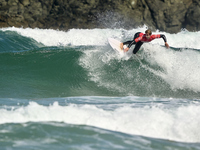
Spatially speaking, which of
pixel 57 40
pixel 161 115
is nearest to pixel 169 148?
pixel 161 115

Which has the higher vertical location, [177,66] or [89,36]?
[89,36]

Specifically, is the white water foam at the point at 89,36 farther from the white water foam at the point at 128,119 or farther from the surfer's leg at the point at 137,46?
the white water foam at the point at 128,119

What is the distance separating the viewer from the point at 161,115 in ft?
18.8

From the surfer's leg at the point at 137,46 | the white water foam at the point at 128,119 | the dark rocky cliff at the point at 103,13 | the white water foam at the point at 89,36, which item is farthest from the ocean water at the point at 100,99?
the dark rocky cliff at the point at 103,13

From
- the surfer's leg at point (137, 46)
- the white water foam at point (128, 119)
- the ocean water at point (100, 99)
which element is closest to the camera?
the ocean water at point (100, 99)

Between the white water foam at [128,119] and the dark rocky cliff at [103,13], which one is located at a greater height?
the dark rocky cliff at [103,13]

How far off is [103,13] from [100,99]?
1883cm

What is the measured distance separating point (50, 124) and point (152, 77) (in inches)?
218

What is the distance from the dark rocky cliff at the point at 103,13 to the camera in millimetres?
25797

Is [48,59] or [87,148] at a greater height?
[48,59]

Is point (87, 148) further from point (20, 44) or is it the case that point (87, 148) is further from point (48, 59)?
point (20, 44)

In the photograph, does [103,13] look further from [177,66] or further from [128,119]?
[128,119]

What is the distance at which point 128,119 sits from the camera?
5.47m

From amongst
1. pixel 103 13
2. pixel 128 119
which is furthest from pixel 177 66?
pixel 103 13
